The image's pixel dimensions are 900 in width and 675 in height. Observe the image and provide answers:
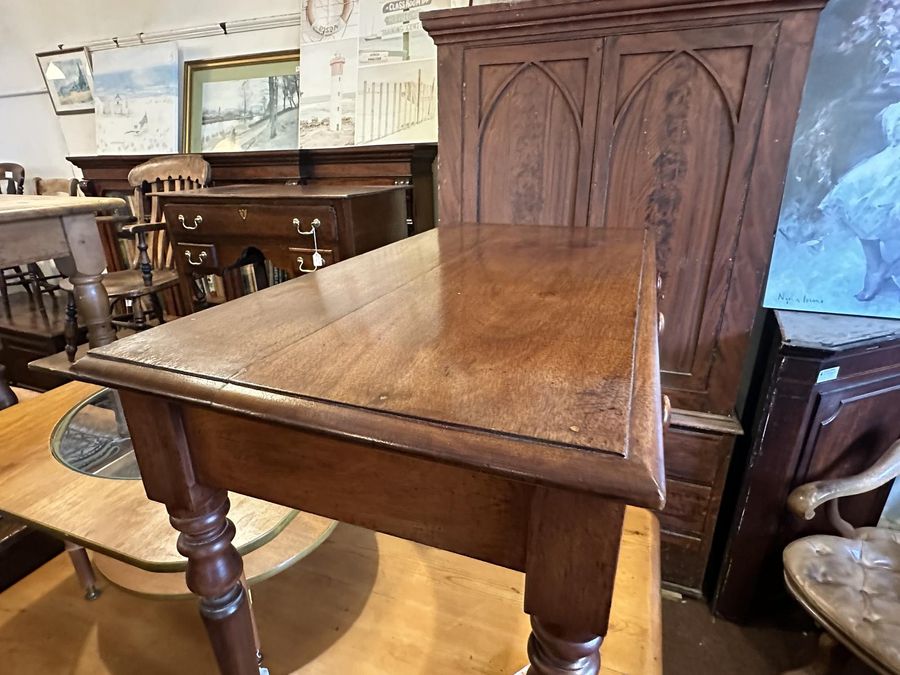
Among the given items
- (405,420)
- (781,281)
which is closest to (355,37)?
(781,281)

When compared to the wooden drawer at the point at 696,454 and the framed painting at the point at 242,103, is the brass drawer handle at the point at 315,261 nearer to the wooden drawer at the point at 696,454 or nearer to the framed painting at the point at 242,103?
the framed painting at the point at 242,103

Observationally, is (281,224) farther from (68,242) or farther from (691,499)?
(691,499)

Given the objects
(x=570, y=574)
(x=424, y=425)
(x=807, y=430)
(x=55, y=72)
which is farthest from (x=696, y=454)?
(x=55, y=72)

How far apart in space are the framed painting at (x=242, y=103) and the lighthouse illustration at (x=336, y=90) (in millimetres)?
198

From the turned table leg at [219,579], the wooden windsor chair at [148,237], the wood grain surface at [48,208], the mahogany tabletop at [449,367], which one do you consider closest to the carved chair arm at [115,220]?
the wooden windsor chair at [148,237]

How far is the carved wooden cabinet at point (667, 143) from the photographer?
1076 millimetres

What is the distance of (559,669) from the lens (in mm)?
437

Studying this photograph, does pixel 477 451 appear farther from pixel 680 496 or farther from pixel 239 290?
pixel 239 290

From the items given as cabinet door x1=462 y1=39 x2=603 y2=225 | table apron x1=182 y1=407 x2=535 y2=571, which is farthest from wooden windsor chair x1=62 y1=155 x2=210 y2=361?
table apron x1=182 y1=407 x2=535 y2=571

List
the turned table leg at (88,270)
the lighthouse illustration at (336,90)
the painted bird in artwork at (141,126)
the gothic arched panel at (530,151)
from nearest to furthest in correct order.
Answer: the gothic arched panel at (530,151) < the turned table leg at (88,270) < the lighthouse illustration at (336,90) < the painted bird in artwork at (141,126)

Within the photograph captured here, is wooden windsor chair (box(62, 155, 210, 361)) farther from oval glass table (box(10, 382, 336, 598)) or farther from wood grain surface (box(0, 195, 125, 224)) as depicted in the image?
oval glass table (box(10, 382, 336, 598))

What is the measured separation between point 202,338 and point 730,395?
4.15ft

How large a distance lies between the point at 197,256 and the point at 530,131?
4.95ft

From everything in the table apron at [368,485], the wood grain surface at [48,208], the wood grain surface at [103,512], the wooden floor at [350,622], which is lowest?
the wooden floor at [350,622]
